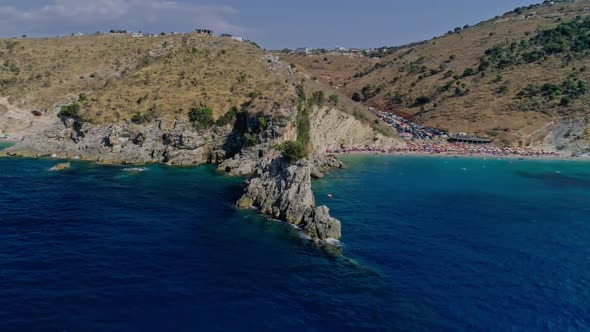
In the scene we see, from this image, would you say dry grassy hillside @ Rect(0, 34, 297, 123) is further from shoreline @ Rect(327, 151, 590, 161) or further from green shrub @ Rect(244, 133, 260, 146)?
shoreline @ Rect(327, 151, 590, 161)

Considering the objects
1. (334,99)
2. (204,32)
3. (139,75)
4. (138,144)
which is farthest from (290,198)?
(204,32)

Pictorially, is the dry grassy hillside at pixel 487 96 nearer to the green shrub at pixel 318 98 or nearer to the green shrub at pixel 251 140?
the green shrub at pixel 318 98

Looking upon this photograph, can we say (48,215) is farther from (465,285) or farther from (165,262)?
(465,285)

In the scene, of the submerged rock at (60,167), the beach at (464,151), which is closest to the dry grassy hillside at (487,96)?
the beach at (464,151)

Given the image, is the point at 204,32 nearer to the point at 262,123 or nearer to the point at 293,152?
the point at 262,123

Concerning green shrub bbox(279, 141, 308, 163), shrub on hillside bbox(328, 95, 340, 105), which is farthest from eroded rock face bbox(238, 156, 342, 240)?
shrub on hillside bbox(328, 95, 340, 105)

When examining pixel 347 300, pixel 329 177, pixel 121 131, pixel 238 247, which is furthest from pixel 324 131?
pixel 347 300
